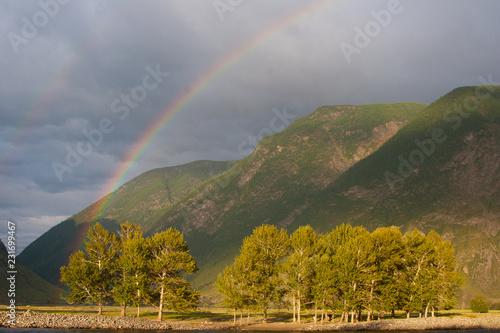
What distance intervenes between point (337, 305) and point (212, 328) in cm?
2464

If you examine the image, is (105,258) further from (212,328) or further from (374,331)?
(374,331)

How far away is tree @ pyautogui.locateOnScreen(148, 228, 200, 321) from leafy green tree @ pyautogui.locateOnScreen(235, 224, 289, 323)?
11678 mm

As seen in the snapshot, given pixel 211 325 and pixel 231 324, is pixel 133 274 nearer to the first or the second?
pixel 211 325

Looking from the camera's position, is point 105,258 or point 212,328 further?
point 105,258

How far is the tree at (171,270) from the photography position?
295 ft

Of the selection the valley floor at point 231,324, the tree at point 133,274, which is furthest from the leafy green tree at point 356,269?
the tree at point 133,274

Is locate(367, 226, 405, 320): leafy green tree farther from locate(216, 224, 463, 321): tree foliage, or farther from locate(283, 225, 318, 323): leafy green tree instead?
locate(283, 225, 318, 323): leafy green tree

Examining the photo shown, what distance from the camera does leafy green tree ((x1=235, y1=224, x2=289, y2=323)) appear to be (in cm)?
8794

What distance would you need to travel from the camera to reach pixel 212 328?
83125 mm

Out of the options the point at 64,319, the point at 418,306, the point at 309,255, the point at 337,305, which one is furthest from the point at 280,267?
the point at 64,319

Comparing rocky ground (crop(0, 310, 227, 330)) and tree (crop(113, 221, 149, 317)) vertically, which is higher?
tree (crop(113, 221, 149, 317))

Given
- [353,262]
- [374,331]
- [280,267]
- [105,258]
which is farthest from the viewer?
[105,258]

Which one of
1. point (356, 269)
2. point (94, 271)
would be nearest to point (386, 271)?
point (356, 269)

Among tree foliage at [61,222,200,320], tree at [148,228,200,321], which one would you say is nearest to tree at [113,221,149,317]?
tree foliage at [61,222,200,320]
